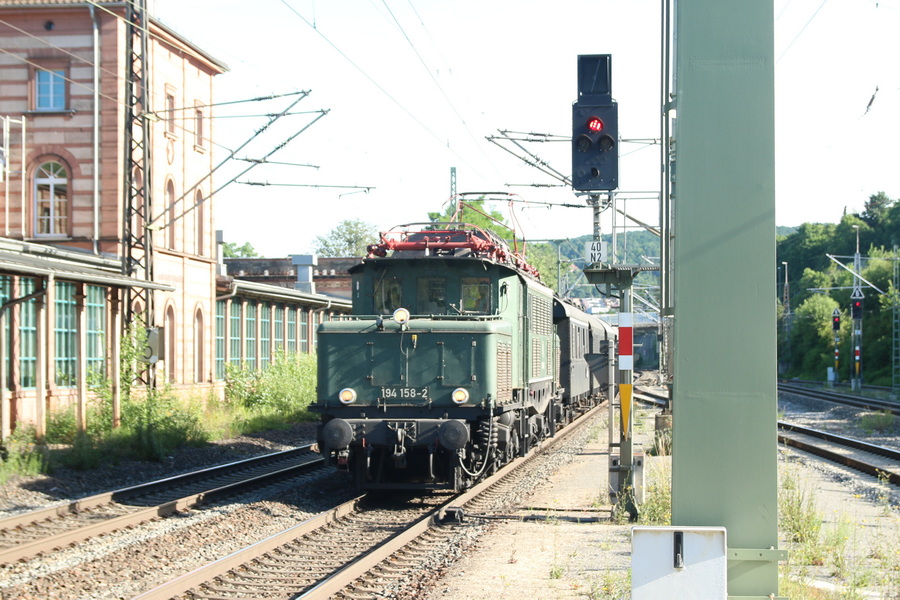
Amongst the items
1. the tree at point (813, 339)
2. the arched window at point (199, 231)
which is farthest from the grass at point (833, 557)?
the tree at point (813, 339)

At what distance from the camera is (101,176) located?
94.8ft

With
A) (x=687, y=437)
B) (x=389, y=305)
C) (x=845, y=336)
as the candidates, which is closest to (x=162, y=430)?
(x=389, y=305)

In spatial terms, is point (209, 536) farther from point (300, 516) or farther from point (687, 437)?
point (687, 437)

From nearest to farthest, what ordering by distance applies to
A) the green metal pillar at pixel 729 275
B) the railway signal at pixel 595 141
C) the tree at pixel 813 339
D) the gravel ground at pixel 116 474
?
the green metal pillar at pixel 729 275, the railway signal at pixel 595 141, the gravel ground at pixel 116 474, the tree at pixel 813 339

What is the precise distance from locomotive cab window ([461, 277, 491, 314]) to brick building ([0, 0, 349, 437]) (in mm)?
11418

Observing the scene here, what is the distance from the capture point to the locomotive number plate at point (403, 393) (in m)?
12.9

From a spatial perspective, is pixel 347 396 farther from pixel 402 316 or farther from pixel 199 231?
pixel 199 231

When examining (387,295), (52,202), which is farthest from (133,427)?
(52,202)

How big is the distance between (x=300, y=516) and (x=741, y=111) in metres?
8.86

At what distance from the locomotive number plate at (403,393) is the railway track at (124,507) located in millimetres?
2891

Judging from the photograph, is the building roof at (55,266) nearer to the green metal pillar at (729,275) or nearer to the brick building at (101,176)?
the brick building at (101,176)

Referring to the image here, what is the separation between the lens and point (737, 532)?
5.07 meters

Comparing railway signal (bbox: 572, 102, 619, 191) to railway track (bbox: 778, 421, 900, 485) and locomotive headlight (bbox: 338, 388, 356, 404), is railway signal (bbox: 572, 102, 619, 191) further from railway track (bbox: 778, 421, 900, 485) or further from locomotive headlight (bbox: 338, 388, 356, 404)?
railway track (bbox: 778, 421, 900, 485)

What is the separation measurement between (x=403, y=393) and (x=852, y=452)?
1269 cm
